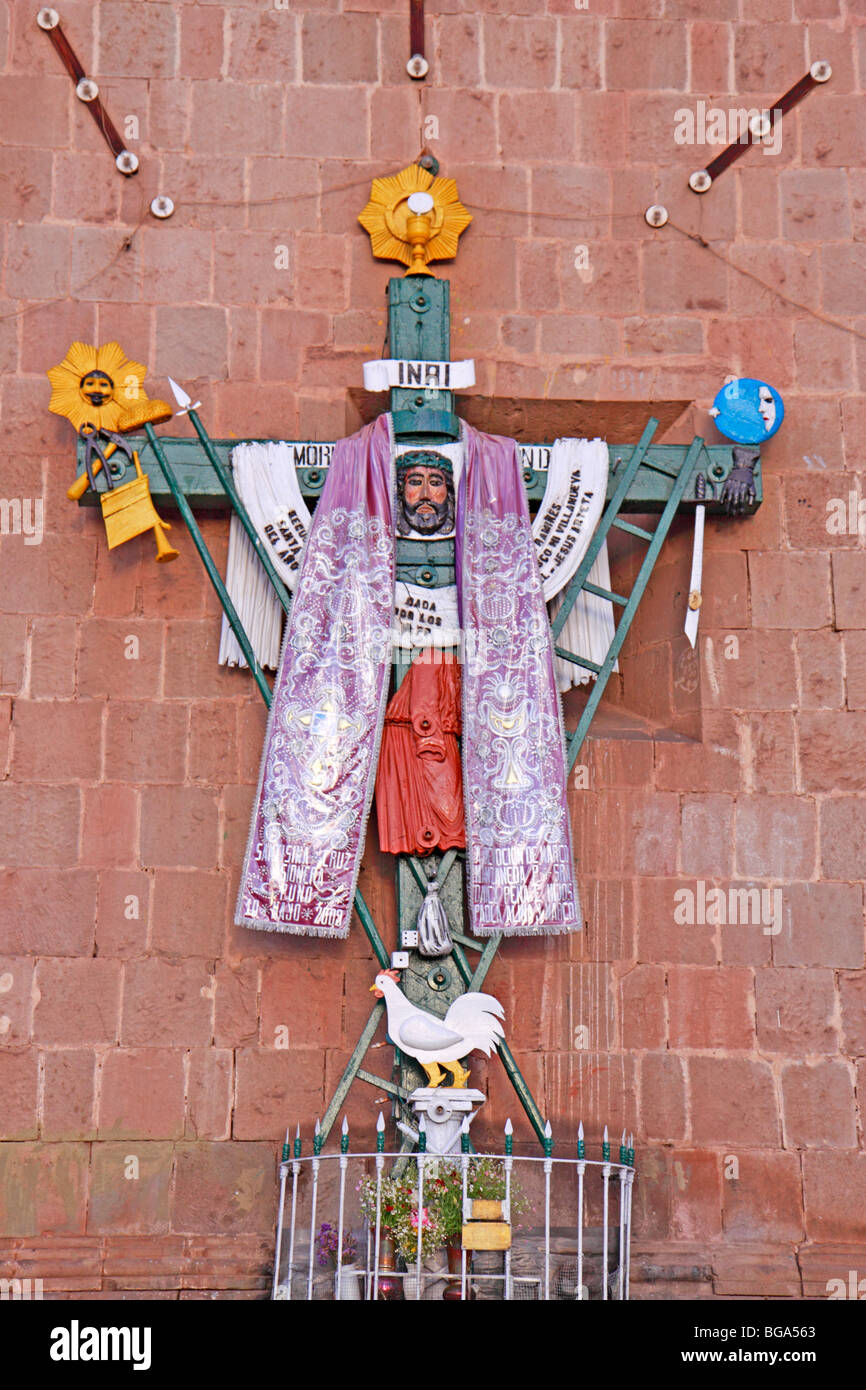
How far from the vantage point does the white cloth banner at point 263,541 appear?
23.0 feet

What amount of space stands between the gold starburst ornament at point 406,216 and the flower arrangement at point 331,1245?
13.0 ft

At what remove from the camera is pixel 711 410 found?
24.5ft

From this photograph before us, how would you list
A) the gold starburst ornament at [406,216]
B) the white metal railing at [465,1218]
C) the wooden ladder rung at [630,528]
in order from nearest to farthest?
the white metal railing at [465,1218] < the wooden ladder rung at [630,528] < the gold starburst ornament at [406,216]

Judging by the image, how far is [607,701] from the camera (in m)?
7.79

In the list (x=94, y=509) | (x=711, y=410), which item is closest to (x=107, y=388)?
(x=94, y=509)

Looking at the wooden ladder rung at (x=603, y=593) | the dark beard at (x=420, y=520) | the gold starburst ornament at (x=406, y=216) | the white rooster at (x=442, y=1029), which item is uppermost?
the gold starburst ornament at (x=406, y=216)

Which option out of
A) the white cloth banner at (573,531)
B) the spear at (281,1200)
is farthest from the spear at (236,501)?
the spear at (281,1200)

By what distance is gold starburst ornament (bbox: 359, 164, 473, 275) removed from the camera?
298 inches

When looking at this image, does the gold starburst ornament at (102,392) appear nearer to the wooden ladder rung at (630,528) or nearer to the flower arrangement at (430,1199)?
the wooden ladder rung at (630,528)

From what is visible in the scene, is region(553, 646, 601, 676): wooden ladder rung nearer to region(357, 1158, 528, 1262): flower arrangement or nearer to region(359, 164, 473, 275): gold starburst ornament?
region(359, 164, 473, 275): gold starburst ornament

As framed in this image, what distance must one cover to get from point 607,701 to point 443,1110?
2144 millimetres

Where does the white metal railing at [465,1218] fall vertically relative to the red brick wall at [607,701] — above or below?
below

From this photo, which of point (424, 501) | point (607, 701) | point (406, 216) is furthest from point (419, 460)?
point (607, 701)

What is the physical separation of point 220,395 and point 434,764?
1.92m
